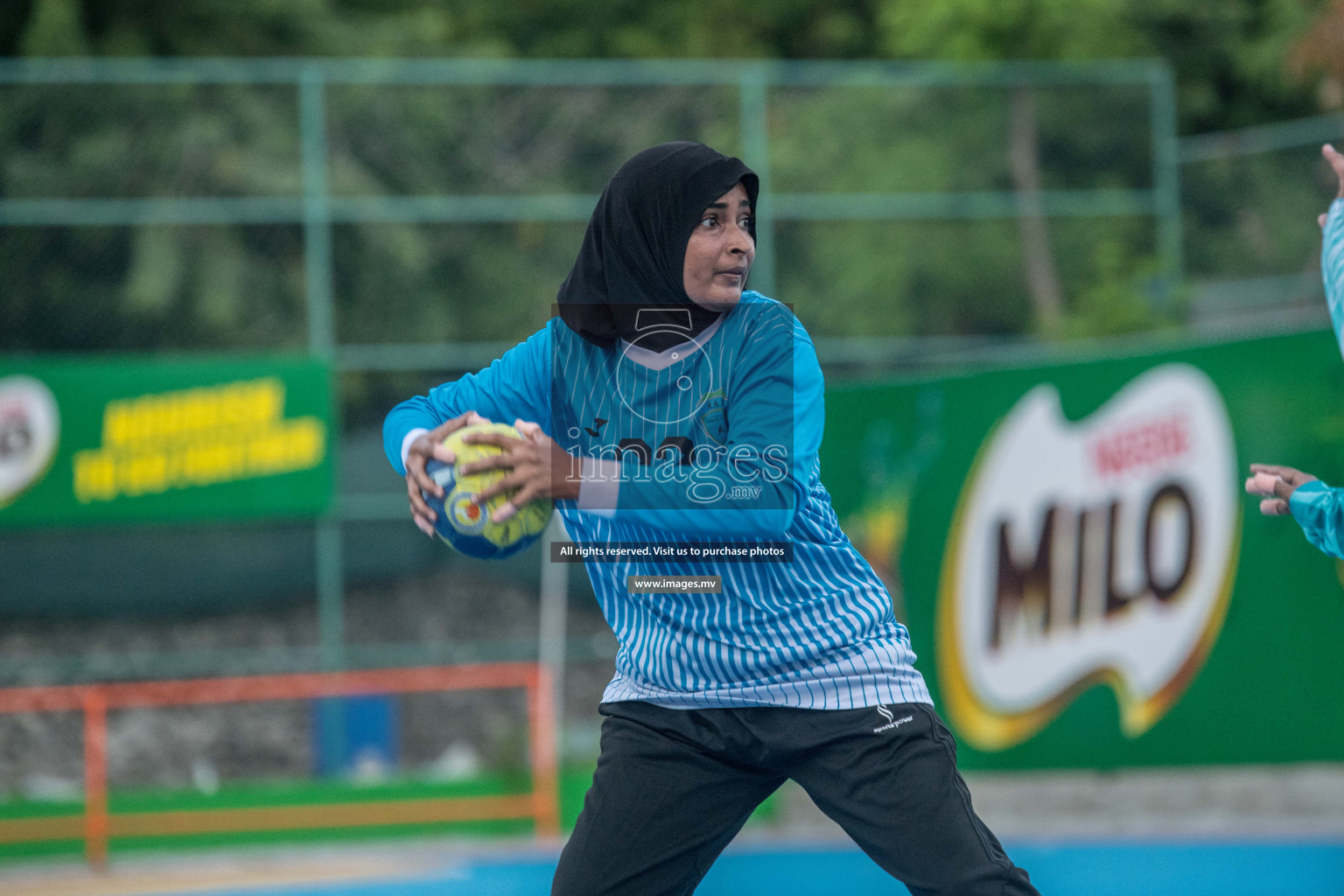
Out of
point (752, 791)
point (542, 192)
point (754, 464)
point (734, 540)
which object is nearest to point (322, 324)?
point (542, 192)

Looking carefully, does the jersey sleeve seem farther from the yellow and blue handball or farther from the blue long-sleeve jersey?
the blue long-sleeve jersey

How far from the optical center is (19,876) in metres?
10.2

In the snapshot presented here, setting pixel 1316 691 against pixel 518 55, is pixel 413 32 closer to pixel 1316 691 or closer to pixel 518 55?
pixel 518 55

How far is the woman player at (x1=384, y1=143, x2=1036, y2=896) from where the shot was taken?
11.0 feet

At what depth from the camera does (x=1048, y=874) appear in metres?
7.60

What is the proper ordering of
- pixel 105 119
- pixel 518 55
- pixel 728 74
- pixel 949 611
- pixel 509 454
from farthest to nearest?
pixel 518 55 < pixel 728 74 < pixel 105 119 < pixel 949 611 < pixel 509 454

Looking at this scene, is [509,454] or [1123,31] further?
[1123,31]

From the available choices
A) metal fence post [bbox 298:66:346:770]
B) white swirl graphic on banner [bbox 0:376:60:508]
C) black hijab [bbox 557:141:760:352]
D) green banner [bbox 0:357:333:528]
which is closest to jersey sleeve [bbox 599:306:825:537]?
black hijab [bbox 557:141:760:352]

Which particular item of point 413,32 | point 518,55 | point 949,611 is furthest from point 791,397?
point 518,55

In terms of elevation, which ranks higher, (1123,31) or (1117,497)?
(1123,31)

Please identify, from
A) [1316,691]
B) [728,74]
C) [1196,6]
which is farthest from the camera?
[1196,6]

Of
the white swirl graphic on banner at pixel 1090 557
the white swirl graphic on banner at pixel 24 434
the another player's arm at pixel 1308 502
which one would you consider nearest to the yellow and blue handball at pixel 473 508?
the another player's arm at pixel 1308 502

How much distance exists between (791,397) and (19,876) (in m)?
8.51

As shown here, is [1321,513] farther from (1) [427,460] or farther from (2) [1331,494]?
(1) [427,460]
